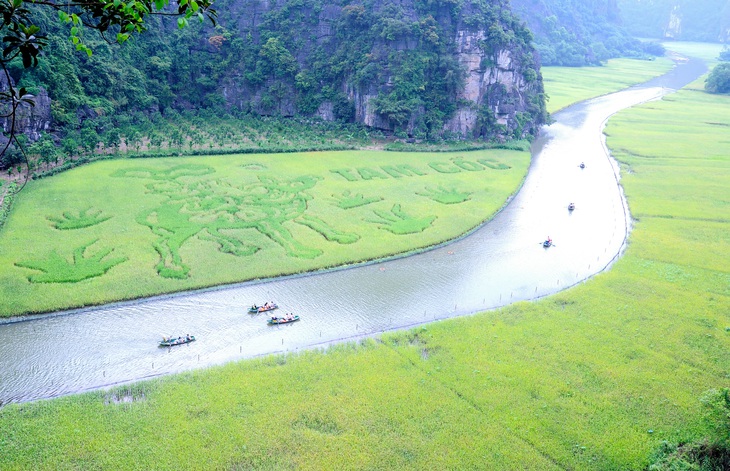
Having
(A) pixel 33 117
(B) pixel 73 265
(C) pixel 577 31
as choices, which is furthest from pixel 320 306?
(C) pixel 577 31

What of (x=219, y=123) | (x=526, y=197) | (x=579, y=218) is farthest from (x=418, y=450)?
(x=219, y=123)

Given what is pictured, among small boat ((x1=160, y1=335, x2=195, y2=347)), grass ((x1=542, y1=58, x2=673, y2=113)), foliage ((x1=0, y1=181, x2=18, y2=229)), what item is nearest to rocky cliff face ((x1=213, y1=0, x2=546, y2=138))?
grass ((x1=542, y1=58, x2=673, y2=113))

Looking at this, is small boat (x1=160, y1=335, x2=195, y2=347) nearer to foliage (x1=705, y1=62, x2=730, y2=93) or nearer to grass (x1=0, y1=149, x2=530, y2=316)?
grass (x1=0, y1=149, x2=530, y2=316)

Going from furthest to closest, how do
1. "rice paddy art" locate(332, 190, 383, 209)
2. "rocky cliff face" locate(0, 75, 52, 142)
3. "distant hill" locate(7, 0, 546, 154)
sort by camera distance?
"distant hill" locate(7, 0, 546, 154), "rocky cliff face" locate(0, 75, 52, 142), "rice paddy art" locate(332, 190, 383, 209)

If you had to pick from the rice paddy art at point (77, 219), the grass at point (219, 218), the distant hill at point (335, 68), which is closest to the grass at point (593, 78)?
the distant hill at point (335, 68)

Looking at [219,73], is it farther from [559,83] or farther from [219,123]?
[559,83]

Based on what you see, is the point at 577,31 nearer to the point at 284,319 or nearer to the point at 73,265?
the point at 284,319
